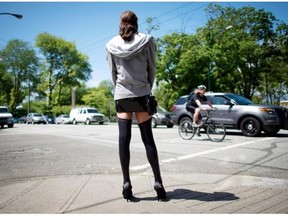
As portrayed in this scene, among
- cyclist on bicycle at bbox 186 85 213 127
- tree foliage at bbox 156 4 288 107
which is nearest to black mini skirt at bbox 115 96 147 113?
cyclist on bicycle at bbox 186 85 213 127

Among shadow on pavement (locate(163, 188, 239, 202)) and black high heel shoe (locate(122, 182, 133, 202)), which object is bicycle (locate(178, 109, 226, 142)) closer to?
shadow on pavement (locate(163, 188, 239, 202))

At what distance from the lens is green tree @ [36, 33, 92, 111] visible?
56.7m

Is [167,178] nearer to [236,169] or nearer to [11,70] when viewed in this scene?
[236,169]


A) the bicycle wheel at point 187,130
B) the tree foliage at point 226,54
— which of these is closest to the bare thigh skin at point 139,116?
the bicycle wheel at point 187,130

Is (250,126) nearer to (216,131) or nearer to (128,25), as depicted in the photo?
(216,131)

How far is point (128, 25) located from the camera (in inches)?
122

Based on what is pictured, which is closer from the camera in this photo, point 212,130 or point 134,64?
point 134,64

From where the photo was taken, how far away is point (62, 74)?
5850 cm

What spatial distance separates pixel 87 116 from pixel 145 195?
31.6 m

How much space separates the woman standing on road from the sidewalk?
317mm

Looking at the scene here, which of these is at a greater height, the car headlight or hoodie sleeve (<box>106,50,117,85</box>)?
hoodie sleeve (<box>106,50,117,85</box>)

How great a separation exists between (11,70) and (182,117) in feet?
188

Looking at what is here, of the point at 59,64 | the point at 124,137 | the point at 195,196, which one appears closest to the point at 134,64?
the point at 124,137

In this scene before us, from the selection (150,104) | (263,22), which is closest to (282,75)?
(263,22)
